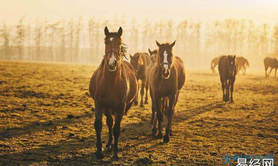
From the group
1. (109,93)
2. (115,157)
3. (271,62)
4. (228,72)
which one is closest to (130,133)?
(115,157)

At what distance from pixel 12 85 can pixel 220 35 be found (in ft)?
305

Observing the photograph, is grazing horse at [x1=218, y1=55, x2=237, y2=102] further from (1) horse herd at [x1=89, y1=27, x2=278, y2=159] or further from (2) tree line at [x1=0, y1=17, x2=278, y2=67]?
(2) tree line at [x1=0, y1=17, x2=278, y2=67]

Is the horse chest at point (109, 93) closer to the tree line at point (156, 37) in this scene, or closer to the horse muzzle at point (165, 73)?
the horse muzzle at point (165, 73)

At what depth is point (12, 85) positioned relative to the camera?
1412 centimetres

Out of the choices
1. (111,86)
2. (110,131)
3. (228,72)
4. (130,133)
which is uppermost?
(228,72)

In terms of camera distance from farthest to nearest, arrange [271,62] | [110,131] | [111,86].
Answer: [271,62]
[110,131]
[111,86]

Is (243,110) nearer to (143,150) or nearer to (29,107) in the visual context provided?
(143,150)

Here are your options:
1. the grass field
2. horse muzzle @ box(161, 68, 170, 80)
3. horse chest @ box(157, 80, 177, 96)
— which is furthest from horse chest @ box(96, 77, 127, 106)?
horse chest @ box(157, 80, 177, 96)

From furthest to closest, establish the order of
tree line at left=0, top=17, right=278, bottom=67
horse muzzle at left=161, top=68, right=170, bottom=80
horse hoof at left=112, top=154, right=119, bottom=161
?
tree line at left=0, top=17, right=278, bottom=67, horse muzzle at left=161, top=68, right=170, bottom=80, horse hoof at left=112, top=154, right=119, bottom=161

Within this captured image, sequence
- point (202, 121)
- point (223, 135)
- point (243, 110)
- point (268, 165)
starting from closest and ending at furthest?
point (268, 165), point (223, 135), point (202, 121), point (243, 110)

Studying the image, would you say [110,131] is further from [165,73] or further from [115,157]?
[165,73]

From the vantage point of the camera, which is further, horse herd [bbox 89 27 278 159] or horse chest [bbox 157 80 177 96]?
horse chest [bbox 157 80 177 96]

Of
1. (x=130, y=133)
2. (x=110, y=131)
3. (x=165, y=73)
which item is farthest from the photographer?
(x=130, y=133)

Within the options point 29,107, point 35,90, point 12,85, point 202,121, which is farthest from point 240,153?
point 12,85
